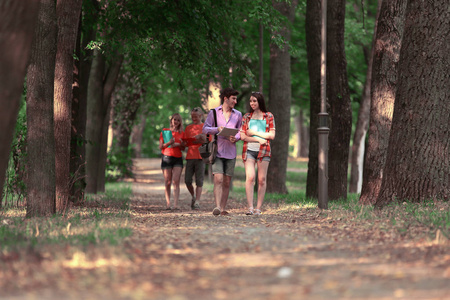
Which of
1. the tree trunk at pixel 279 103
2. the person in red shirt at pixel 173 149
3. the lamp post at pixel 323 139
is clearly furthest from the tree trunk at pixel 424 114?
the tree trunk at pixel 279 103

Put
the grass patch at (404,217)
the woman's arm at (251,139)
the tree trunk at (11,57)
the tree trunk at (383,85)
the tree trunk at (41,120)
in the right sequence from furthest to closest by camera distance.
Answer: the tree trunk at (383,85) → the woman's arm at (251,139) → the tree trunk at (41,120) → the grass patch at (404,217) → the tree trunk at (11,57)

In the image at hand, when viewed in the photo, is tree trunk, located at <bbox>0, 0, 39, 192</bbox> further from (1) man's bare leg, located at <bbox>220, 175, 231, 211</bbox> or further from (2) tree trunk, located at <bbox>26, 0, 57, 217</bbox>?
(1) man's bare leg, located at <bbox>220, 175, 231, 211</bbox>

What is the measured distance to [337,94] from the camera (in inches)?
578

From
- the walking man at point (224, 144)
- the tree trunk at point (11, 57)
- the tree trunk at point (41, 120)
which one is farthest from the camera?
the walking man at point (224, 144)

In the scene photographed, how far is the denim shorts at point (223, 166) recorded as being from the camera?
11836mm

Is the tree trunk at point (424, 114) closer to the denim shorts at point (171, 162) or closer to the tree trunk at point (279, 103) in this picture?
the denim shorts at point (171, 162)

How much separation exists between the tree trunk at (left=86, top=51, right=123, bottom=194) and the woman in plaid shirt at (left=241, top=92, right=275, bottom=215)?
7456 mm

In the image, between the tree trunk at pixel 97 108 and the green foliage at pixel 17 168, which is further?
the tree trunk at pixel 97 108

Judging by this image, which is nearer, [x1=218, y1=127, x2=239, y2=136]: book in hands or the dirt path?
the dirt path

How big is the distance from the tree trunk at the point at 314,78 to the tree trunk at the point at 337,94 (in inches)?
24.6

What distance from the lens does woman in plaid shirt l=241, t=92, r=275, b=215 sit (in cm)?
1169

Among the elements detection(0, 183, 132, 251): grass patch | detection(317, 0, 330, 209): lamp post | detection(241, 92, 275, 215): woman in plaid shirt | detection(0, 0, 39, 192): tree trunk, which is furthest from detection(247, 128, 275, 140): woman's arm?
detection(0, 0, 39, 192): tree trunk

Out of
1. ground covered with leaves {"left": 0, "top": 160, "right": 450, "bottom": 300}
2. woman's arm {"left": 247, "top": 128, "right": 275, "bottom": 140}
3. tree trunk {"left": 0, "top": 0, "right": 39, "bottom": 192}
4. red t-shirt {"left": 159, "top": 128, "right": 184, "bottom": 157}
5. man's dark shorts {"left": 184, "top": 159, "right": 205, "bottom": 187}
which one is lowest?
ground covered with leaves {"left": 0, "top": 160, "right": 450, "bottom": 300}

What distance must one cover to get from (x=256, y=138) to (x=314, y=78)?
4.35m
